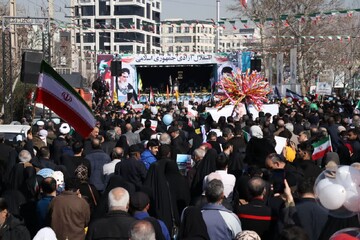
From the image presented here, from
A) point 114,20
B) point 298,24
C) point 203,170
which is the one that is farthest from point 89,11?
point 203,170

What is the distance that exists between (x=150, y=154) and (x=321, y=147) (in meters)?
Answer: 2.43

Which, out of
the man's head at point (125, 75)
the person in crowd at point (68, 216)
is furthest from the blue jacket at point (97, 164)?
the man's head at point (125, 75)

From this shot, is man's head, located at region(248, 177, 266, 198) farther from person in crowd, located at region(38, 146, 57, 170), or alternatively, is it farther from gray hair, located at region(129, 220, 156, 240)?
person in crowd, located at region(38, 146, 57, 170)

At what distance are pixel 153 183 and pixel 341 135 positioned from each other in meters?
5.23

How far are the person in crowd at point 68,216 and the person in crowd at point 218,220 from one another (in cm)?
136

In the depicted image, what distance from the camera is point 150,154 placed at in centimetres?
1147

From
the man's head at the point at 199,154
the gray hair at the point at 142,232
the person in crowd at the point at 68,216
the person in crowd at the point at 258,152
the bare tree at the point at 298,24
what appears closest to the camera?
the gray hair at the point at 142,232

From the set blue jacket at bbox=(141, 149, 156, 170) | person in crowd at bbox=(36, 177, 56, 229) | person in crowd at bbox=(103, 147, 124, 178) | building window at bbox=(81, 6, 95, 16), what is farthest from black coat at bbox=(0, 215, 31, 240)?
building window at bbox=(81, 6, 95, 16)

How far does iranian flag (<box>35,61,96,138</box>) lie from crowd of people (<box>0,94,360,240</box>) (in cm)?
52

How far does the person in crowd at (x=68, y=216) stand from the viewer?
8.05 m

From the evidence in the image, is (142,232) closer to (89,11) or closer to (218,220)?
(218,220)

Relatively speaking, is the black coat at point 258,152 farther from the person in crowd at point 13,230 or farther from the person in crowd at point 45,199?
the person in crowd at point 13,230

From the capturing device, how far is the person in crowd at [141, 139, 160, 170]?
11.4 metres

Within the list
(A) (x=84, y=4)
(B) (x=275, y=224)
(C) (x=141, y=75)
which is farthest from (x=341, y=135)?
(A) (x=84, y=4)
